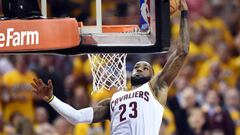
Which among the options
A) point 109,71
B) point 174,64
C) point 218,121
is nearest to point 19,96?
point 218,121

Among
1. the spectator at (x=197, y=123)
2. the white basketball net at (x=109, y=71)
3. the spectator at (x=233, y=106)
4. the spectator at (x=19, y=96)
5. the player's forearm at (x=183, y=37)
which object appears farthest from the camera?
the spectator at (x=233, y=106)

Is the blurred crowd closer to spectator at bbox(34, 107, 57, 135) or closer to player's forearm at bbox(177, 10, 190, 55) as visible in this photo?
spectator at bbox(34, 107, 57, 135)

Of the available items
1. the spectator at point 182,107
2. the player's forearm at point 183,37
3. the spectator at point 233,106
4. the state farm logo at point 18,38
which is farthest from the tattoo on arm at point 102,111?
the spectator at point 233,106

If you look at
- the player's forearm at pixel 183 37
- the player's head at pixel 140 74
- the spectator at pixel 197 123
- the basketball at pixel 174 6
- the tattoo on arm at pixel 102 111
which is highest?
the basketball at pixel 174 6

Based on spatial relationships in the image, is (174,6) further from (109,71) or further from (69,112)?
(69,112)

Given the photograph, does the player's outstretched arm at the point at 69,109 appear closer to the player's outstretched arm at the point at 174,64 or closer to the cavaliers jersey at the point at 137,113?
the cavaliers jersey at the point at 137,113

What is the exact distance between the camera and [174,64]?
1015cm

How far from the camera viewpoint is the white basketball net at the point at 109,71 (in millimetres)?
10375

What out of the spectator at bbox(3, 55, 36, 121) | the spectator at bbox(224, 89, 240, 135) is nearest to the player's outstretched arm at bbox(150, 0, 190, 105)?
the spectator at bbox(3, 55, 36, 121)

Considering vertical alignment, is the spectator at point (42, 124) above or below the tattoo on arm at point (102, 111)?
below

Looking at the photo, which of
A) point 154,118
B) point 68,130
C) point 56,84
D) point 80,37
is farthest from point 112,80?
point 56,84

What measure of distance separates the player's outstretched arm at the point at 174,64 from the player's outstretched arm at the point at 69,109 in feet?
1.78

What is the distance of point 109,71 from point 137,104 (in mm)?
420

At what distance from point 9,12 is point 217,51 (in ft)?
25.4
